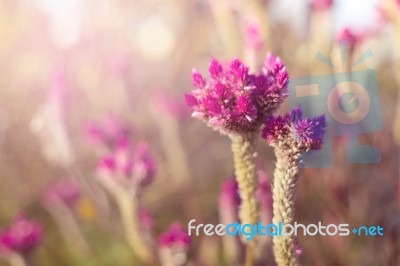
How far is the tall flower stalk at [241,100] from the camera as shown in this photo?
633 mm

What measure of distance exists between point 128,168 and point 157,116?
1.61 ft

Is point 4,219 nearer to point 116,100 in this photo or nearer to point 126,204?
point 116,100

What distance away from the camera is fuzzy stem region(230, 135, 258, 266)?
2.22ft

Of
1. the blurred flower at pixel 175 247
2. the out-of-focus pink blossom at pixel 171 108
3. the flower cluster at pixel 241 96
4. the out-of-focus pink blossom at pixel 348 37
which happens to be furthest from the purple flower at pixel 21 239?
the out-of-focus pink blossom at pixel 348 37

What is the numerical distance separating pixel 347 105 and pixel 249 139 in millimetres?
428

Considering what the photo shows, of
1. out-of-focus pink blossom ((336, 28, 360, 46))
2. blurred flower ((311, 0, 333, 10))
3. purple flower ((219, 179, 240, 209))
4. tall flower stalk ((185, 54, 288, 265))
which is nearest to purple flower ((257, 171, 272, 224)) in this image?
purple flower ((219, 179, 240, 209))

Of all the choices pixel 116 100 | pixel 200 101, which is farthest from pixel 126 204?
pixel 116 100

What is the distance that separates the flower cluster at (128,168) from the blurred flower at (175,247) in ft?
0.37

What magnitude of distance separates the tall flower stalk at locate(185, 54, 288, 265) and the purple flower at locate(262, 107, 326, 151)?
23 millimetres

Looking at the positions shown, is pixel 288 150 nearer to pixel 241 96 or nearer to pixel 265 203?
pixel 241 96

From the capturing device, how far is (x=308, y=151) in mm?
639

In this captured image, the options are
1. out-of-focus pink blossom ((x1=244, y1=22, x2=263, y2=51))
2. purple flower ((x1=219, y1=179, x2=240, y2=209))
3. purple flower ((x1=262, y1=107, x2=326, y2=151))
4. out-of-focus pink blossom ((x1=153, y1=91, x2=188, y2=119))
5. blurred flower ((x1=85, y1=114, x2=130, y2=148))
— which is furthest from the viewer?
out-of-focus pink blossom ((x1=153, y1=91, x2=188, y2=119))

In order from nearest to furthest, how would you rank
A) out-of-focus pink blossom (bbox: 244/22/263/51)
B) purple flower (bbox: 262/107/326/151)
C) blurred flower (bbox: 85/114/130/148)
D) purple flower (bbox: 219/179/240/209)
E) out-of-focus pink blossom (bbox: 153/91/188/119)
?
purple flower (bbox: 262/107/326/151)
purple flower (bbox: 219/179/240/209)
out-of-focus pink blossom (bbox: 244/22/263/51)
blurred flower (bbox: 85/114/130/148)
out-of-focus pink blossom (bbox: 153/91/188/119)

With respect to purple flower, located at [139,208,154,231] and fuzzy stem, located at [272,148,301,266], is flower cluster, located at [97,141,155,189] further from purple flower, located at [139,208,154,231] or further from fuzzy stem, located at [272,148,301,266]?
fuzzy stem, located at [272,148,301,266]
